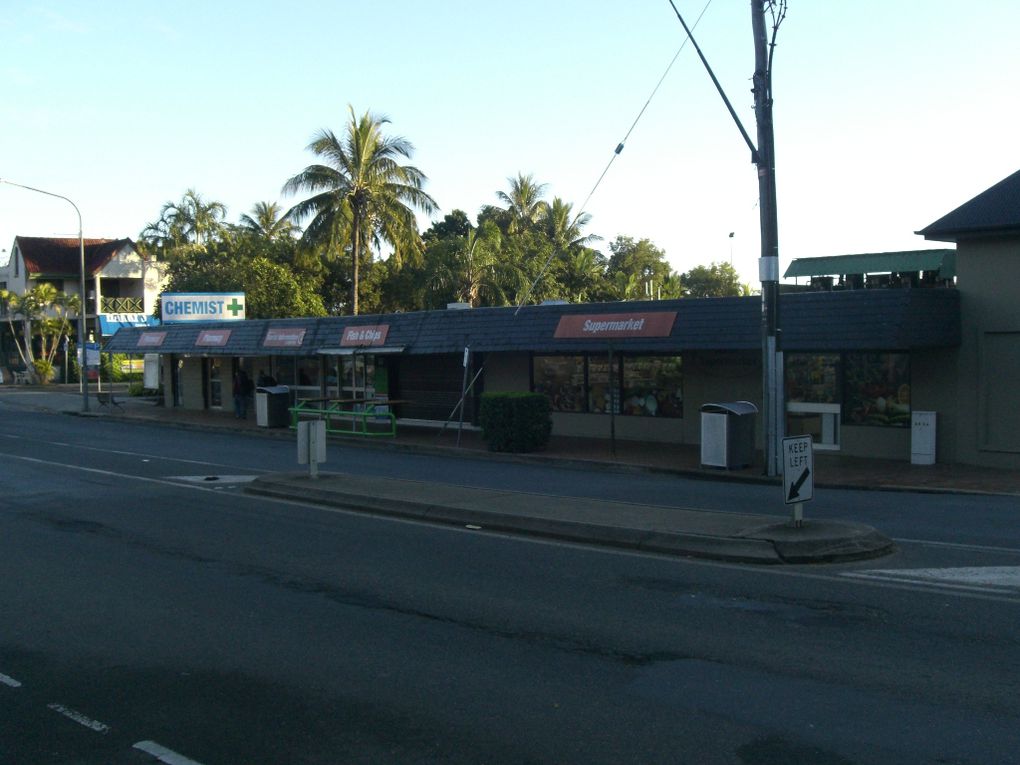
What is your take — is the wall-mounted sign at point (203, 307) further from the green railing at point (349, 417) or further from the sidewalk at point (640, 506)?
the sidewalk at point (640, 506)

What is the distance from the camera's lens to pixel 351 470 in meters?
19.4

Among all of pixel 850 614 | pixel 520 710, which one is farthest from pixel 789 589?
pixel 520 710

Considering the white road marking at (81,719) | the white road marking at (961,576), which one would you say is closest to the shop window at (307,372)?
the white road marking at (961,576)

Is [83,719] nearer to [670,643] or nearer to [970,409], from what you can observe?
[670,643]

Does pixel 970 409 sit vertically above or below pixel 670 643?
above

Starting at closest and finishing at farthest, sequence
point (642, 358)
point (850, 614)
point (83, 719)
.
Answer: point (83, 719)
point (850, 614)
point (642, 358)

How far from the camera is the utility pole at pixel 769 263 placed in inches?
664

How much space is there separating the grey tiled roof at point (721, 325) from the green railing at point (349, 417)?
186 centimetres

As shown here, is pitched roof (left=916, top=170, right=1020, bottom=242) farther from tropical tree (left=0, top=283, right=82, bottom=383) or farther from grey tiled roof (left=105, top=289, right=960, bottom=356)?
tropical tree (left=0, top=283, right=82, bottom=383)

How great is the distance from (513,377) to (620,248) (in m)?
40.3

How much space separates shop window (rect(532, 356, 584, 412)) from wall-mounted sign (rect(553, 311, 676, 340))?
7.43 feet

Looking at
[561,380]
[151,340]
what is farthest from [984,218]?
[151,340]

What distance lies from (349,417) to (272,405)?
320cm

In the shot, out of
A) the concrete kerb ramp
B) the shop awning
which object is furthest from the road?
the shop awning
